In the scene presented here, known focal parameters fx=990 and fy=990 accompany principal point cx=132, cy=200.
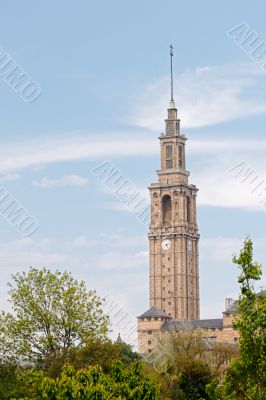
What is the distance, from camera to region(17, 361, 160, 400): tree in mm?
39531

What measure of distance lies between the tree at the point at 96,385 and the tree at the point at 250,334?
18.5ft

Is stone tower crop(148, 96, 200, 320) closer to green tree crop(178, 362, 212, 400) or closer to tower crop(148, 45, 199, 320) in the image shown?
tower crop(148, 45, 199, 320)

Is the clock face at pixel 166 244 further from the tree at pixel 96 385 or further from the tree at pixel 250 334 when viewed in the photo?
the tree at pixel 250 334

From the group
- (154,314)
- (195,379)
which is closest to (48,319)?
(195,379)

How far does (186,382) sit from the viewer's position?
70125 mm

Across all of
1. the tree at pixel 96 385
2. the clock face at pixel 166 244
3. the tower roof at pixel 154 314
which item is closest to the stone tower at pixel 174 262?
the clock face at pixel 166 244

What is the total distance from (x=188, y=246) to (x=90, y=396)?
160367mm

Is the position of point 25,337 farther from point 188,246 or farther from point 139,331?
point 188,246

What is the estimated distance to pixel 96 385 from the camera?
131 ft

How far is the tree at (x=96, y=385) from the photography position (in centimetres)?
3953

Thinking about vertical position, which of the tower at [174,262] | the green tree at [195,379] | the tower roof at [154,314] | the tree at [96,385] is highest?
the tower at [174,262]

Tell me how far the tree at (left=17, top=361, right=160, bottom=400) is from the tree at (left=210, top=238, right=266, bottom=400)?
565cm

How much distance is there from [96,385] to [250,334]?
7308 millimetres

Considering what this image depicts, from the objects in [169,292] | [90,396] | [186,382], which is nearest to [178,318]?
[169,292]
